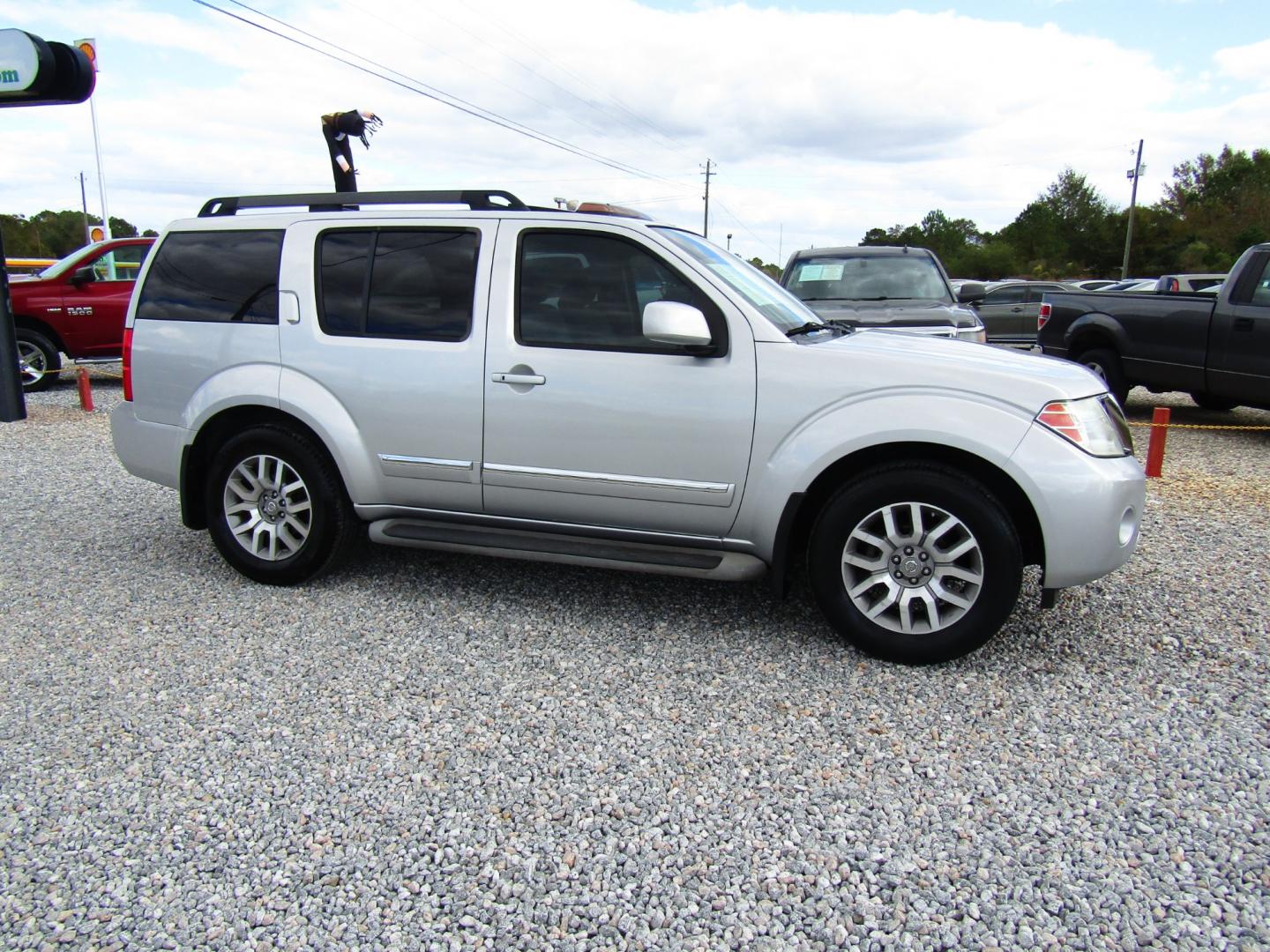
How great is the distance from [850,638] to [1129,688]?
108 cm

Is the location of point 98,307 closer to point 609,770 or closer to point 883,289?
point 883,289

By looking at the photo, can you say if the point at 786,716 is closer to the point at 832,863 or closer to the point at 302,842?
the point at 832,863

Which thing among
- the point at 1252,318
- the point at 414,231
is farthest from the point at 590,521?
the point at 1252,318

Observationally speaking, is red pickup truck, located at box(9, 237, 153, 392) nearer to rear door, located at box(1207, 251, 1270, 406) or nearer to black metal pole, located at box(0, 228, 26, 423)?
black metal pole, located at box(0, 228, 26, 423)

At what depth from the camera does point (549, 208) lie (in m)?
4.31

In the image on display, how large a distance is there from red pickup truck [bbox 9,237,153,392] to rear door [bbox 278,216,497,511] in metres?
9.00

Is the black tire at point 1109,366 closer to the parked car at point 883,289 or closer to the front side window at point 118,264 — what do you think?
the parked car at point 883,289

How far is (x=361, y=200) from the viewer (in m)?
4.57

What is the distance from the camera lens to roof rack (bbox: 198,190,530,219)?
438cm

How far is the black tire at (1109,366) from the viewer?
33.7 feet

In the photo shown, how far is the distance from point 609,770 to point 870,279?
7309 mm

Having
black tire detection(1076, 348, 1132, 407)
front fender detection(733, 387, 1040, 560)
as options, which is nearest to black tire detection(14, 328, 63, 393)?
front fender detection(733, 387, 1040, 560)

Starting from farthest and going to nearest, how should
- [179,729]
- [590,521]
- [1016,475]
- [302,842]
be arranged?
1. [590,521]
2. [1016,475]
3. [179,729]
4. [302,842]

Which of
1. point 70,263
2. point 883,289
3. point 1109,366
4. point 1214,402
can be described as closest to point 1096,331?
point 1109,366
